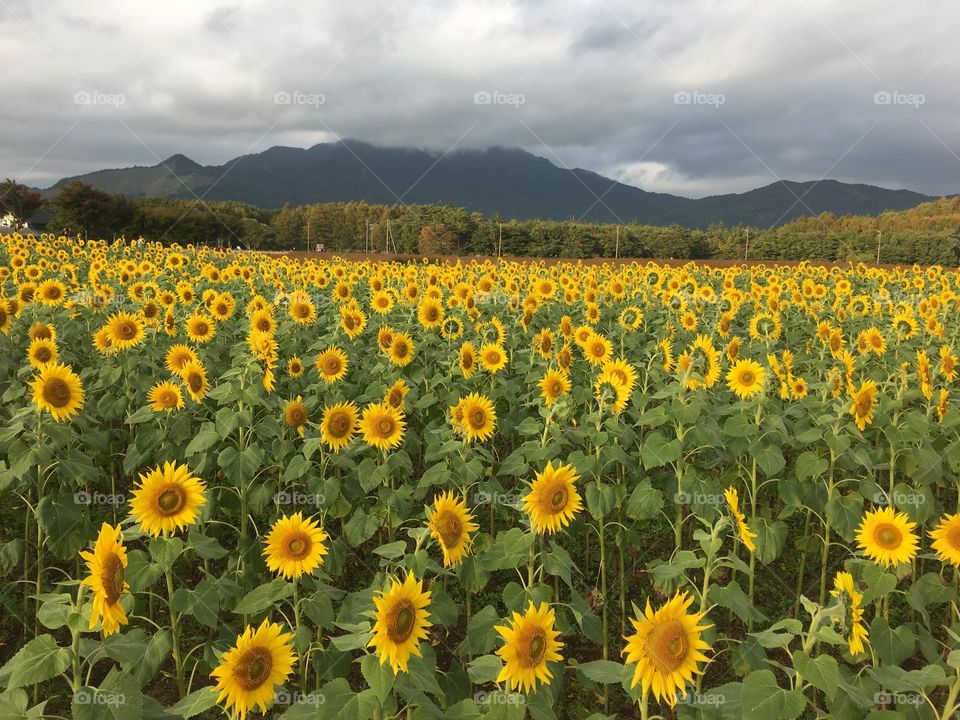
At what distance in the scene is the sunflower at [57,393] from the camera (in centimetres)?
402

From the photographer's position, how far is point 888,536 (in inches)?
131

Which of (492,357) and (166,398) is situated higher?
(492,357)

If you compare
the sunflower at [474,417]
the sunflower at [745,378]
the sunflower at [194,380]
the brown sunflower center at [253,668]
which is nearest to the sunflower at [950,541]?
the sunflower at [745,378]

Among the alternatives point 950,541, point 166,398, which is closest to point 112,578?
point 166,398

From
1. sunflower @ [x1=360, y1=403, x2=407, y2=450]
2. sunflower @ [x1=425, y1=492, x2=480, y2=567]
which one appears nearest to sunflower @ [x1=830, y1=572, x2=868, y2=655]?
sunflower @ [x1=425, y1=492, x2=480, y2=567]

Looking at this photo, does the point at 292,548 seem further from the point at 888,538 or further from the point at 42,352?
the point at 42,352

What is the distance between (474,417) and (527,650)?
2.17 metres

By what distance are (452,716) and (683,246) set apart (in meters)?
60.6

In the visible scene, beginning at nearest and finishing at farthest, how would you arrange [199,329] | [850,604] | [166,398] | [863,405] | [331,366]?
[850,604] → [863,405] → [166,398] → [331,366] → [199,329]

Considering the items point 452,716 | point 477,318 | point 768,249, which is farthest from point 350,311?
point 768,249

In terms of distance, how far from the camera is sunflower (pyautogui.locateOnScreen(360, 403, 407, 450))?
4.22 meters

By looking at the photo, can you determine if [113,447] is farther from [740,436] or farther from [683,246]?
[683,246]

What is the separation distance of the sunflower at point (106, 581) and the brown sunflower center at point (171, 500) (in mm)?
632

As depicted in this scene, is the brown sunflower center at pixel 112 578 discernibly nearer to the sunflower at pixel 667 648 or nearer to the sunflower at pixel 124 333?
the sunflower at pixel 667 648
